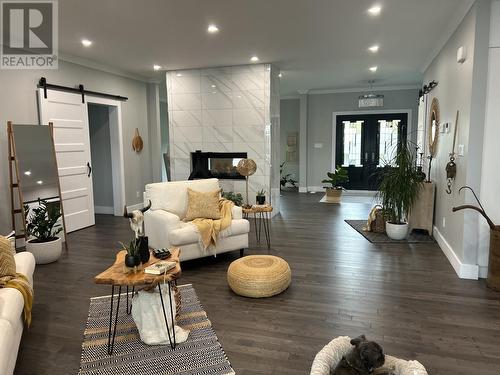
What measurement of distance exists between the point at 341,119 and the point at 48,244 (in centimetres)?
762

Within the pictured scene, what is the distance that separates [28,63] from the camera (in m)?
5.03

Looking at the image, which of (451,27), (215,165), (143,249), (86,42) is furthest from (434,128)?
(86,42)

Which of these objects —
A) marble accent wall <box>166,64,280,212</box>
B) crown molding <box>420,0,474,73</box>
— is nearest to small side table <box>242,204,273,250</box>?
marble accent wall <box>166,64,280,212</box>

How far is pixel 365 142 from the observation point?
9539mm

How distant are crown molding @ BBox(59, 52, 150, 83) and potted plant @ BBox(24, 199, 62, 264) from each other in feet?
7.73

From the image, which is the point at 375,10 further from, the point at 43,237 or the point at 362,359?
the point at 43,237

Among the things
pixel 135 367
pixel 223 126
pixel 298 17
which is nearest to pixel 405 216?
pixel 298 17

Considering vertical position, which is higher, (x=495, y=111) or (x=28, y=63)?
(x=28, y=63)

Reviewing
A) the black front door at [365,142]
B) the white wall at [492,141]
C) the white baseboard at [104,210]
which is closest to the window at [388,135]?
the black front door at [365,142]

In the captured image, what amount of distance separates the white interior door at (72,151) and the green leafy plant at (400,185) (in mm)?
4670

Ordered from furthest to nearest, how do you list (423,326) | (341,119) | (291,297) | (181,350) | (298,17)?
(341,119) → (298,17) → (291,297) → (423,326) → (181,350)

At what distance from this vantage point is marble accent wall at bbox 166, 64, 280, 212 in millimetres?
6355

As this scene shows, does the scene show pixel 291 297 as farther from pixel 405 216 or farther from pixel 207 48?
pixel 207 48

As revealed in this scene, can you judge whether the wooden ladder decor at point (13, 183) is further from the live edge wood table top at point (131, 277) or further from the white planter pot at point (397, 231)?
the white planter pot at point (397, 231)
